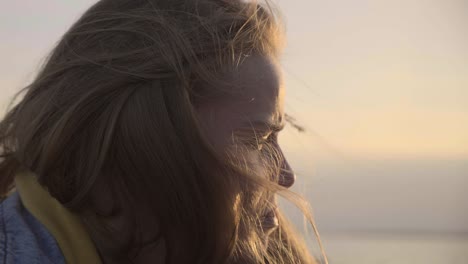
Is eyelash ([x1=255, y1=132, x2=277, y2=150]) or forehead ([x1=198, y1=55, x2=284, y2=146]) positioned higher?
forehead ([x1=198, y1=55, x2=284, y2=146])

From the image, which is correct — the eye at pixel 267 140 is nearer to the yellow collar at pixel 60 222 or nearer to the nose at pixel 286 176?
the nose at pixel 286 176

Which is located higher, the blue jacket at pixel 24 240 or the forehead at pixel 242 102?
the forehead at pixel 242 102

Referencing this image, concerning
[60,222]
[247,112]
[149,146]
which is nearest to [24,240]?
[60,222]

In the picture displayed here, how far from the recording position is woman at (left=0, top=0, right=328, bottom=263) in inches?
62.9

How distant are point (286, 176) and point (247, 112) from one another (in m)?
0.23

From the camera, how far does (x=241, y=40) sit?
5.89 ft

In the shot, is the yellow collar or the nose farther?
the nose

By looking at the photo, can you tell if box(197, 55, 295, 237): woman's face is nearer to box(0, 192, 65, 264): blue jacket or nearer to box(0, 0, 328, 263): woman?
box(0, 0, 328, 263): woman

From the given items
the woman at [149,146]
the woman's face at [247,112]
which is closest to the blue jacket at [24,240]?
the woman at [149,146]

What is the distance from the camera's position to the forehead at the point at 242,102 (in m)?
1.70

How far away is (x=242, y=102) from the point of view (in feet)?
5.62

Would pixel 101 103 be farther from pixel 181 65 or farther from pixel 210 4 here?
pixel 210 4

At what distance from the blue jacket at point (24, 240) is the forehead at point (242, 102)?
0.47 metres

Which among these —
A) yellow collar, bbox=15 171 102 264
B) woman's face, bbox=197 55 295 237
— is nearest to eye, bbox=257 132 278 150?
woman's face, bbox=197 55 295 237
